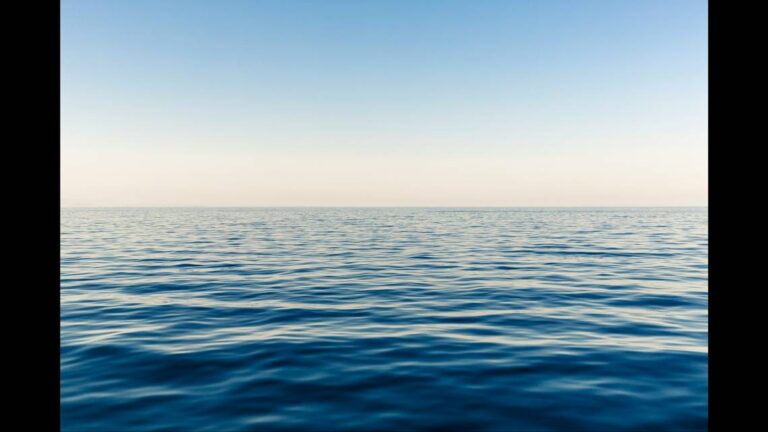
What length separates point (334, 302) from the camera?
10680mm

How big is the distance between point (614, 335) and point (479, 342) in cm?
218

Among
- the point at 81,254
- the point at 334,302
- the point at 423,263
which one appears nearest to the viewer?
the point at 334,302

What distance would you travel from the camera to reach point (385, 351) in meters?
7.02

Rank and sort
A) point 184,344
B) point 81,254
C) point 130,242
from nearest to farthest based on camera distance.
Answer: point 184,344
point 81,254
point 130,242

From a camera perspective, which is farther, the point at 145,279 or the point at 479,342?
the point at 145,279

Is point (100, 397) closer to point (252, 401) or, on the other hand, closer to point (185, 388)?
point (185, 388)

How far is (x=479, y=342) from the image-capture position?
7.43 meters

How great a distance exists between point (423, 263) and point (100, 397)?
41.9 ft

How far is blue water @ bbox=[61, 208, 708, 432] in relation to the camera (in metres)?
4.91

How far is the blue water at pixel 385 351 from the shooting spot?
16.1ft
